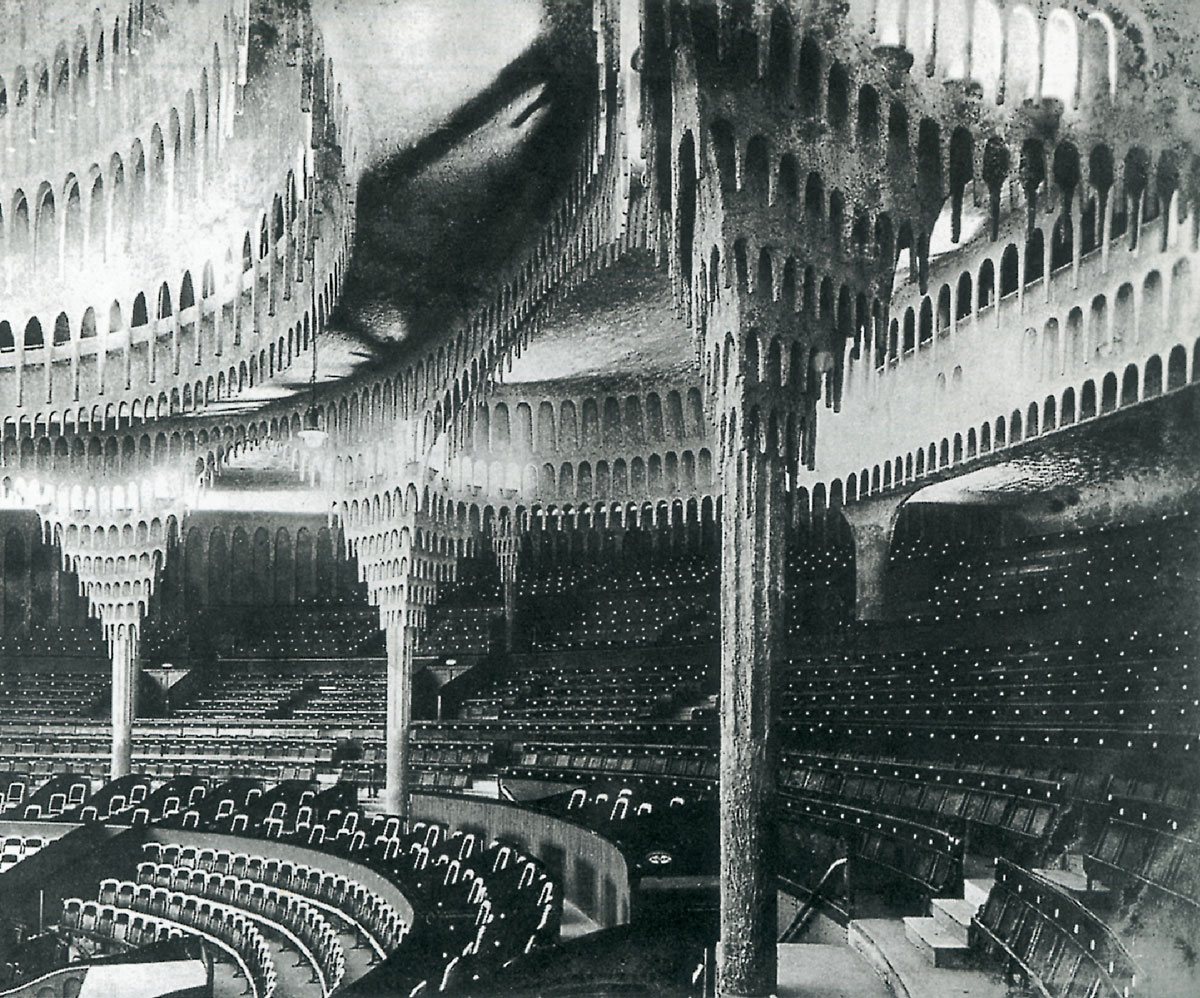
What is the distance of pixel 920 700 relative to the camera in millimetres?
10312

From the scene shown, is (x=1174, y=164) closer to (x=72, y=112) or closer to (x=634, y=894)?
(x=634, y=894)

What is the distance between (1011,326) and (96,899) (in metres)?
10.5

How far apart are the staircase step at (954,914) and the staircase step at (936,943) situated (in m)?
0.03

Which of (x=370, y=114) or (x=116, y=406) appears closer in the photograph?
(x=370, y=114)

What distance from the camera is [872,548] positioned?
14445 millimetres

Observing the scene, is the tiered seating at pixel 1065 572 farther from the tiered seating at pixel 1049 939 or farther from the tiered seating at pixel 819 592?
the tiered seating at pixel 1049 939

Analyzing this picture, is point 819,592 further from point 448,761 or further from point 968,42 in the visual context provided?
point 968,42

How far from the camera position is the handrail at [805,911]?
28.9 ft

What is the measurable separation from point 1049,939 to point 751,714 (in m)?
1.73

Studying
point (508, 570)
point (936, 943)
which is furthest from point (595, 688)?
point (936, 943)

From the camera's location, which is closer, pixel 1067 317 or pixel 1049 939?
pixel 1049 939

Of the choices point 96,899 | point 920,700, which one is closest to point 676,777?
point 920,700

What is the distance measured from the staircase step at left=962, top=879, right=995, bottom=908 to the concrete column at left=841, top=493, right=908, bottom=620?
622cm

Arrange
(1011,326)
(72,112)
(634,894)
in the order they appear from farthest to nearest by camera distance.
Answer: (1011,326) → (72,112) → (634,894)
